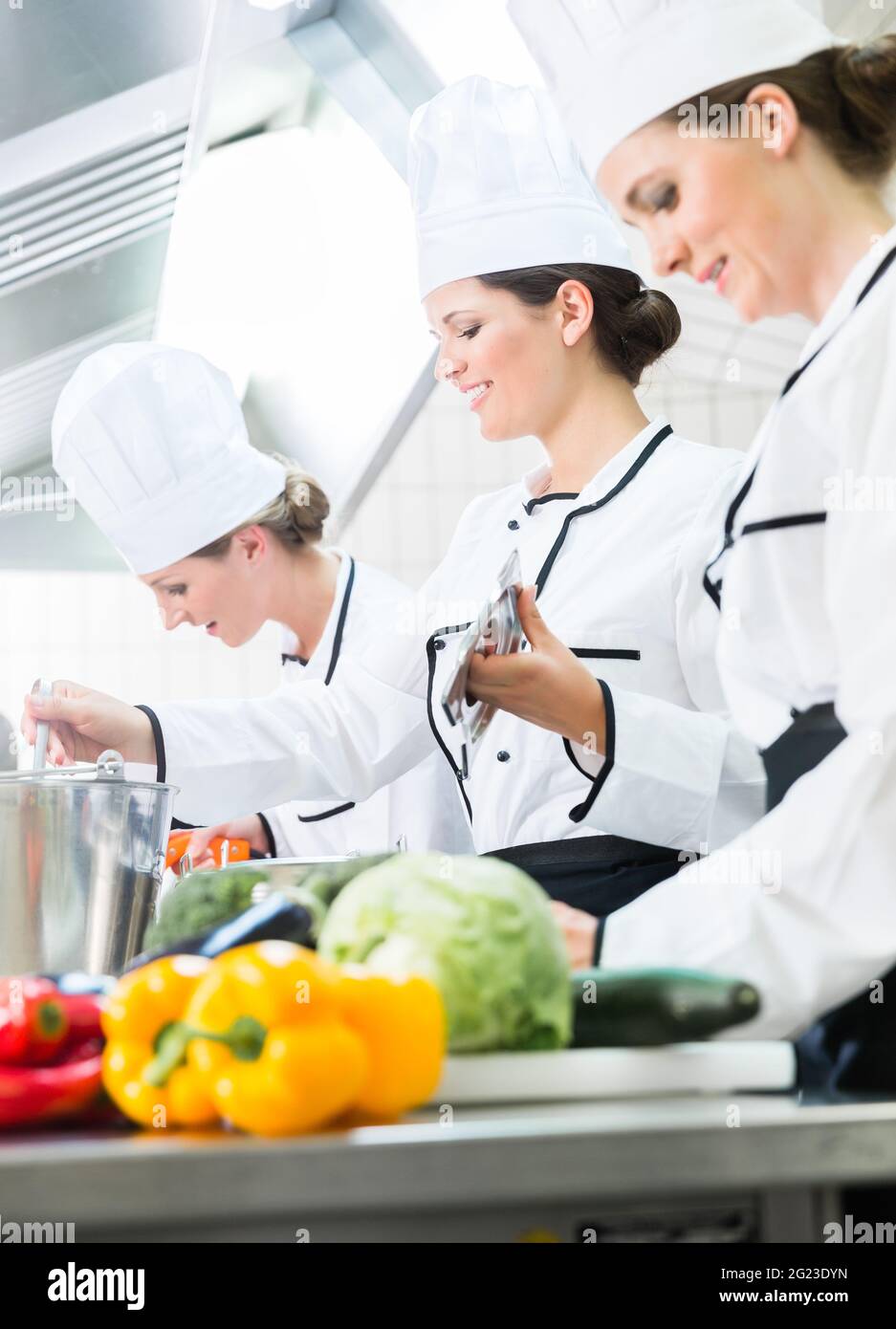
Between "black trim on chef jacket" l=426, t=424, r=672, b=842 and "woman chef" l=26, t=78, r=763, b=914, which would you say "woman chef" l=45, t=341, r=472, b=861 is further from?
"black trim on chef jacket" l=426, t=424, r=672, b=842

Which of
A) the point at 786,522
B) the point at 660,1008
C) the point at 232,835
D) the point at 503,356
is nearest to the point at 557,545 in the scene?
the point at 503,356

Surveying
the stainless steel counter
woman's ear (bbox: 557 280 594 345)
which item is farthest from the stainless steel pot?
woman's ear (bbox: 557 280 594 345)

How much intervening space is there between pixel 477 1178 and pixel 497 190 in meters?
1.31

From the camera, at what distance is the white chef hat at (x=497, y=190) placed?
5.06 feet

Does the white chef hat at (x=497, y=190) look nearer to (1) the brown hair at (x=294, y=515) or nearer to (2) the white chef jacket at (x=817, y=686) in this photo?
(1) the brown hair at (x=294, y=515)

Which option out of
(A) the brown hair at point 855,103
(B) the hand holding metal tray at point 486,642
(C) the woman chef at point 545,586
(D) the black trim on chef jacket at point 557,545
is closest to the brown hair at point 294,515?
(C) the woman chef at point 545,586

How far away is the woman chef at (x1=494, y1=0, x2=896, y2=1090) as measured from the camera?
0.72 metres

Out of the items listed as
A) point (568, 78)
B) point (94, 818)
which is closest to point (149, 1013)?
point (94, 818)

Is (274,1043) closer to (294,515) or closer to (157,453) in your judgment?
(157,453)

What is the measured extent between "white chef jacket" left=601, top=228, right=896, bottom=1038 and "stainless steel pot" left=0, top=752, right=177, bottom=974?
56 centimetres

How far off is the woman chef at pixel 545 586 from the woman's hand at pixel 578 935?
1.35 feet

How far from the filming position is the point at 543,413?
1554 millimetres

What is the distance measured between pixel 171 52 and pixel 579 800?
93cm
